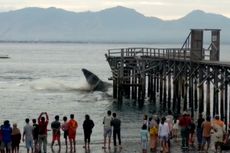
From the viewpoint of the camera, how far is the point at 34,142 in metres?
22.3

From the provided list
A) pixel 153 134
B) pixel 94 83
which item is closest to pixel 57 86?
pixel 94 83

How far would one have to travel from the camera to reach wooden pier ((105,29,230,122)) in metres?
35.9

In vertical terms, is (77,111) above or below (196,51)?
below

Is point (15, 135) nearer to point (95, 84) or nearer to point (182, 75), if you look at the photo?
point (182, 75)

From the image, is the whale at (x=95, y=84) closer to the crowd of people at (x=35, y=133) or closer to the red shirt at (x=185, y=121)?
the red shirt at (x=185, y=121)

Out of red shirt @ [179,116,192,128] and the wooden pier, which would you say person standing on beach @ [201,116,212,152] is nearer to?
red shirt @ [179,116,192,128]

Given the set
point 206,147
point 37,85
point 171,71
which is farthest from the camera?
point 37,85

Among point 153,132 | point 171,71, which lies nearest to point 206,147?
point 153,132

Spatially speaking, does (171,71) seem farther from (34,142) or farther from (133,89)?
(34,142)

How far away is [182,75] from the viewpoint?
43.7 metres

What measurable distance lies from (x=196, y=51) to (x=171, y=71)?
7.20 meters

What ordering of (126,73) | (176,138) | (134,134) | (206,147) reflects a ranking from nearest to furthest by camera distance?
(206,147)
(176,138)
(134,134)
(126,73)

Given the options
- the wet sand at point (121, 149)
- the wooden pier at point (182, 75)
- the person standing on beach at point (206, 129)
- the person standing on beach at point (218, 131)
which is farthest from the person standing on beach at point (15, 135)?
the wooden pier at point (182, 75)

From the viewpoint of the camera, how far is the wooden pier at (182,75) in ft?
118
